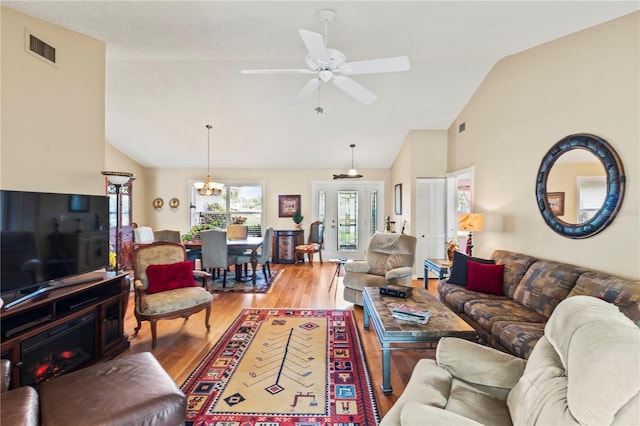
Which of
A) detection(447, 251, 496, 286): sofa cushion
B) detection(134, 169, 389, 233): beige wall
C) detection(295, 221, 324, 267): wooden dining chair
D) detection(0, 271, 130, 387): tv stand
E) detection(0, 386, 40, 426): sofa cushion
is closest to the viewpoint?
detection(0, 386, 40, 426): sofa cushion

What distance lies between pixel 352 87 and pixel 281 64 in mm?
1504

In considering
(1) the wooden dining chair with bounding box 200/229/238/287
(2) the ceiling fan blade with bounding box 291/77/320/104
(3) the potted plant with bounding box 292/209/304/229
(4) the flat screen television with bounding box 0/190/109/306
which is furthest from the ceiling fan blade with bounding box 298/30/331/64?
(3) the potted plant with bounding box 292/209/304/229

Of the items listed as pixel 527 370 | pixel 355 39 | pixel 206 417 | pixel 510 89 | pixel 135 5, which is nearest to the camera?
pixel 527 370

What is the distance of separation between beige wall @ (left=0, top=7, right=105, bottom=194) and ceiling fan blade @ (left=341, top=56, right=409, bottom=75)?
2.52m

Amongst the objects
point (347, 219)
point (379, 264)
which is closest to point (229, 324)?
point (379, 264)

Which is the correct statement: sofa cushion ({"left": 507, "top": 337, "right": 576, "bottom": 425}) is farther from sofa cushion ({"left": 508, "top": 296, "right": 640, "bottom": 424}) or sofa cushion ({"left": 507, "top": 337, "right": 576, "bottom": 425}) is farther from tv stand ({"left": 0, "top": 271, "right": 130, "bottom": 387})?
tv stand ({"left": 0, "top": 271, "right": 130, "bottom": 387})

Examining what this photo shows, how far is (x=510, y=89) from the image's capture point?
362 centimetres

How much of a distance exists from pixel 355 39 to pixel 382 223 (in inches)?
197

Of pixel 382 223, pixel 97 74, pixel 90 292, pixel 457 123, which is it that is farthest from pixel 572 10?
pixel 382 223

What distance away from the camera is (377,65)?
7.54 feet

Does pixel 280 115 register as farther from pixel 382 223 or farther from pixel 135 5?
pixel 382 223

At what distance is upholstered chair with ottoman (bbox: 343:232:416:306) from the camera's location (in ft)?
12.5

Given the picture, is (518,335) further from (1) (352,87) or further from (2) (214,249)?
(2) (214,249)

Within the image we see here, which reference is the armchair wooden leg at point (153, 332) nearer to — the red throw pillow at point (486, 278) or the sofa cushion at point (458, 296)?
the sofa cushion at point (458, 296)
